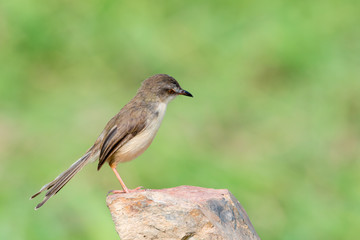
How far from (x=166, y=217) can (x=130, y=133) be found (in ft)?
5.31

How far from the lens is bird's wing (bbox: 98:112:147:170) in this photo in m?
9.77

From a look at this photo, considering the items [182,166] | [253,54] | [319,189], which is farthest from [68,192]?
[253,54]

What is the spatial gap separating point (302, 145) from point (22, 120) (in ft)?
20.9

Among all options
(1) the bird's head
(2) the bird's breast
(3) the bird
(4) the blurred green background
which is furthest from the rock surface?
(4) the blurred green background

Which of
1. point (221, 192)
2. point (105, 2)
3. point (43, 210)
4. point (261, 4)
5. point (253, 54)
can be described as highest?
point (105, 2)

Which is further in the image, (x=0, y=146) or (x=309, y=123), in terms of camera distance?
(x=309, y=123)

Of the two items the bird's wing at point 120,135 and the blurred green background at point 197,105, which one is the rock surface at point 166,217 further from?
the blurred green background at point 197,105

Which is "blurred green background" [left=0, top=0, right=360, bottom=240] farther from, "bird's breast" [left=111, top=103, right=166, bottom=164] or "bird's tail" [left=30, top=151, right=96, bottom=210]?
"bird's breast" [left=111, top=103, right=166, bottom=164]

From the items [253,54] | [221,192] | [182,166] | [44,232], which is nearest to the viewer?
[221,192]

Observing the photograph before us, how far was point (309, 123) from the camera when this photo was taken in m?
18.1

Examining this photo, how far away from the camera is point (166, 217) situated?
8531 mm

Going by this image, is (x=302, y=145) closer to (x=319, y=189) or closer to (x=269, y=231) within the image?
(x=319, y=189)

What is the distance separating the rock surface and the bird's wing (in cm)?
102

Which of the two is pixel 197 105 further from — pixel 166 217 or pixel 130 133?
pixel 166 217
